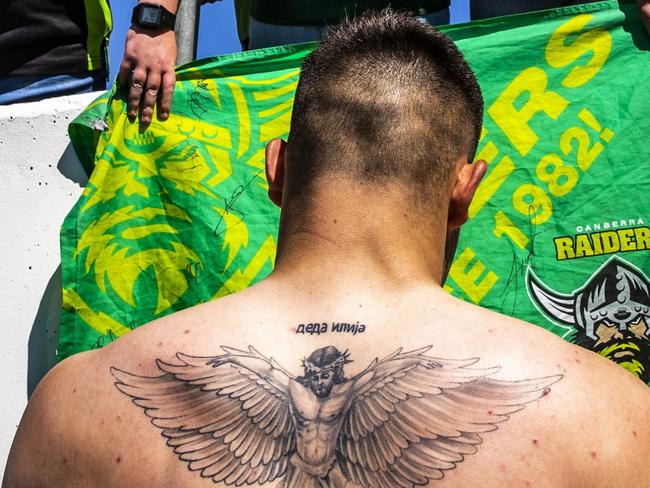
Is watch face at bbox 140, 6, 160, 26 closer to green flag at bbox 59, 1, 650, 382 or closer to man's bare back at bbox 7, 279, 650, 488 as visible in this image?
green flag at bbox 59, 1, 650, 382

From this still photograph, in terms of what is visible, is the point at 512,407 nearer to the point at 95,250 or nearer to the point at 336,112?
the point at 336,112

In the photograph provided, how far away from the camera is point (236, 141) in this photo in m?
2.63

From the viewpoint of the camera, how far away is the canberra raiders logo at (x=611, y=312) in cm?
222

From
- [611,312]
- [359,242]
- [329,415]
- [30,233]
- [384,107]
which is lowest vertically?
[611,312]

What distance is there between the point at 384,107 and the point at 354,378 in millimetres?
531

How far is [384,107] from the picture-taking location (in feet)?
5.45

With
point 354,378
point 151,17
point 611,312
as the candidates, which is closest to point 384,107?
point 354,378

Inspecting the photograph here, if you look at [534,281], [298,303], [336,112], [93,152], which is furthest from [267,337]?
[93,152]

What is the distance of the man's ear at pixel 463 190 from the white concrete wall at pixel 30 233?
1.44m
